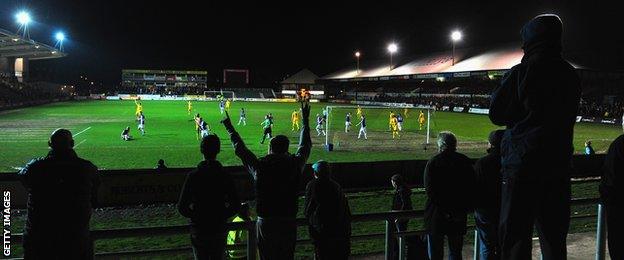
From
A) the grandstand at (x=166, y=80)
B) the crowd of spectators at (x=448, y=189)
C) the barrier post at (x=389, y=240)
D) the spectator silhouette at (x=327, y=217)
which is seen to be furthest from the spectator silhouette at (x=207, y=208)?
the grandstand at (x=166, y=80)

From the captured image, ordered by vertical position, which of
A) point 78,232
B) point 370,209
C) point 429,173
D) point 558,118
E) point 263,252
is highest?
point 558,118

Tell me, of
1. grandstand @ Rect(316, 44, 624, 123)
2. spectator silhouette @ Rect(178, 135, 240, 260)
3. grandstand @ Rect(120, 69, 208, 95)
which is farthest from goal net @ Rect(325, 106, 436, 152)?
grandstand @ Rect(120, 69, 208, 95)

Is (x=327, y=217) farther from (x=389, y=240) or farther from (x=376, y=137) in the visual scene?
(x=376, y=137)

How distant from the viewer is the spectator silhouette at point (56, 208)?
3.64m

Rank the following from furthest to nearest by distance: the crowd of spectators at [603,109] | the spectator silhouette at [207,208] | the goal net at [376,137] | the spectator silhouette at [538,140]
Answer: the crowd of spectators at [603,109]
the goal net at [376,137]
the spectator silhouette at [207,208]
the spectator silhouette at [538,140]

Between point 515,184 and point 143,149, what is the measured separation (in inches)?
911

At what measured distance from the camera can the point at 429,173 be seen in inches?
175

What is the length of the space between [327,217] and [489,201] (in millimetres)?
1561

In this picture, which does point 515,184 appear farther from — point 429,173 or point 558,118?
point 429,173

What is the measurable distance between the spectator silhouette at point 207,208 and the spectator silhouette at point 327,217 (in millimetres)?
877

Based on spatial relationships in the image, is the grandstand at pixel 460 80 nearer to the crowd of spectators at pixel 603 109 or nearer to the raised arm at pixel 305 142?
the crowd of spectators at pixel 603 109

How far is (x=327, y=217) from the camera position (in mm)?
4711

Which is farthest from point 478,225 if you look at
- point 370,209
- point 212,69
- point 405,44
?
point 212,69

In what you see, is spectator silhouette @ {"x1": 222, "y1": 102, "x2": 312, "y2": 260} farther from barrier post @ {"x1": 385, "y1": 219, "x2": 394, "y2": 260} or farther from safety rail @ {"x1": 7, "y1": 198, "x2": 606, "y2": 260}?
barrier post @ {"x1": 385, "y1": 219, "x2": 394, "y2": 260}
